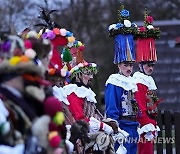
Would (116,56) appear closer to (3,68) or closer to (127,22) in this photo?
(127,22)

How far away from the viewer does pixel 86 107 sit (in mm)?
8125

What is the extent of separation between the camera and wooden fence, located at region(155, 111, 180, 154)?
1137 centimetres

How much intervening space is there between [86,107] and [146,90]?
4.79 ft

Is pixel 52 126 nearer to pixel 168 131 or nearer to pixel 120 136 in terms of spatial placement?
pixel 120 136

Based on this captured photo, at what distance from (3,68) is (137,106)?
4.59m

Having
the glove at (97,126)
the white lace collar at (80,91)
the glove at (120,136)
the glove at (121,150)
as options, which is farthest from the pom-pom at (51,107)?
the glove at (121,150)

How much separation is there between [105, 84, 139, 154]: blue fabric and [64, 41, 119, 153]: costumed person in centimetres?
53

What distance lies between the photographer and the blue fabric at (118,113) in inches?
347

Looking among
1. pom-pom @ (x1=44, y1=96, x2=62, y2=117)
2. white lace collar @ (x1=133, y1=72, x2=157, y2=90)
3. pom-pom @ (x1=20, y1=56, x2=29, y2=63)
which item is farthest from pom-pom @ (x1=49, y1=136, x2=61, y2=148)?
white lace collar @ (x1=133, y1=72, x2=157, y2=90)

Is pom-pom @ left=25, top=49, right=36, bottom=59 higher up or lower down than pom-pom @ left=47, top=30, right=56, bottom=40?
lower down

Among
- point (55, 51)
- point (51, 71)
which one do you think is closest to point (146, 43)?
point (55, 51)

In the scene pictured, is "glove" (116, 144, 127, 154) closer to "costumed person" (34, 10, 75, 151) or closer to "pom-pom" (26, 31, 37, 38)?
"costumed person" (34, 10, 75, 151)

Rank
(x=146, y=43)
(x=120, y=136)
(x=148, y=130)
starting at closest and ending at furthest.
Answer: (x=120, y=136) → (x=148, y=130) → (x=146, y=43)

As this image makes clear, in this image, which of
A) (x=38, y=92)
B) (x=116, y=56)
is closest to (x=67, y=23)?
(x=116, y=56)
